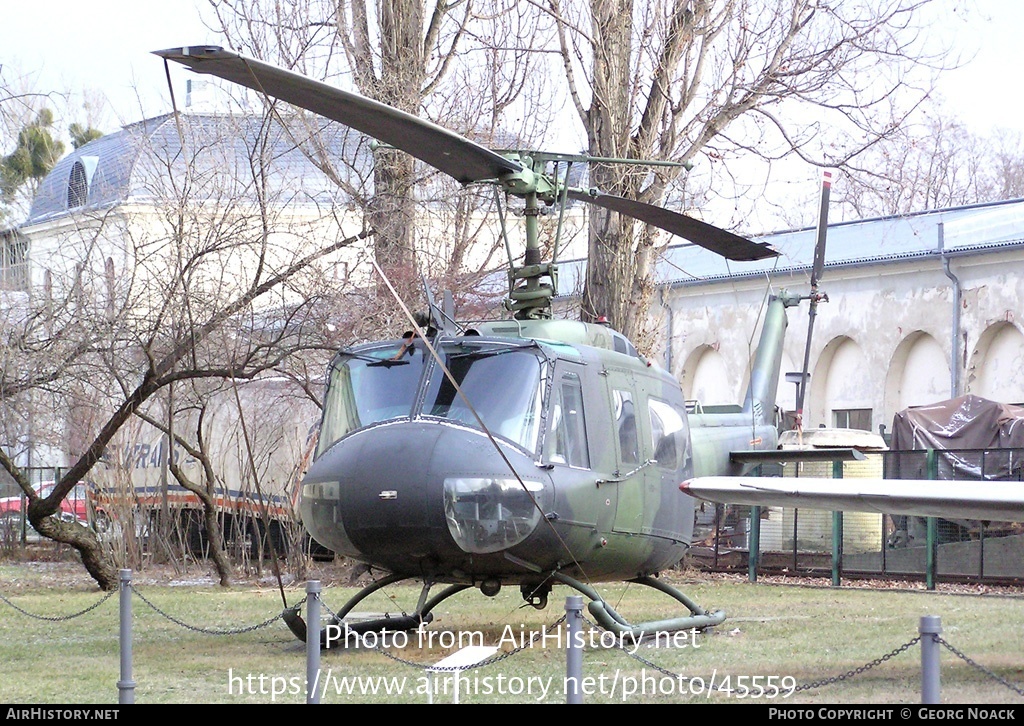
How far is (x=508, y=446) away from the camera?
1054 centimetres

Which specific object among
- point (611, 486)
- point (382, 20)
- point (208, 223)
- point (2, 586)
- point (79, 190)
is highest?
point (382, 20)

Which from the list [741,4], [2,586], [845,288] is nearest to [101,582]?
[2,586]

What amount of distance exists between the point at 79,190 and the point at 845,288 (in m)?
18.1

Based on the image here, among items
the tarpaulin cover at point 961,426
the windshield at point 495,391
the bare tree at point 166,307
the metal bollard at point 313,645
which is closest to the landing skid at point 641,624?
the windshield at point 495,391

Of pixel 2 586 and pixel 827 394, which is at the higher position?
pixel 827 394

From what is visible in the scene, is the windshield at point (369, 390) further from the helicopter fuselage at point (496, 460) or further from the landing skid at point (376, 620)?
the landing skid at point (376, 620)

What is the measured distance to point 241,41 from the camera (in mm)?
19281

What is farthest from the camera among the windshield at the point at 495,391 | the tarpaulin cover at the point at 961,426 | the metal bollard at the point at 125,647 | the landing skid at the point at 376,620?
the tarpaulin cover at the point at 961,426

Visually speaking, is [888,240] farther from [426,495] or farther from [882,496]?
[426,495]

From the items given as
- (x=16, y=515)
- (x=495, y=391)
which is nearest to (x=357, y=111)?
(x=495, y=391)

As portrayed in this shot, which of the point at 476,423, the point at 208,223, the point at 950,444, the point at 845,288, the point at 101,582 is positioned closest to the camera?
the point at 476,423

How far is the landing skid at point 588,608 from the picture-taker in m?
11.2

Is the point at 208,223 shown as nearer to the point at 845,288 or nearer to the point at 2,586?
the point at 2,586

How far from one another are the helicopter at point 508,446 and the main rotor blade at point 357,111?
2 cm
